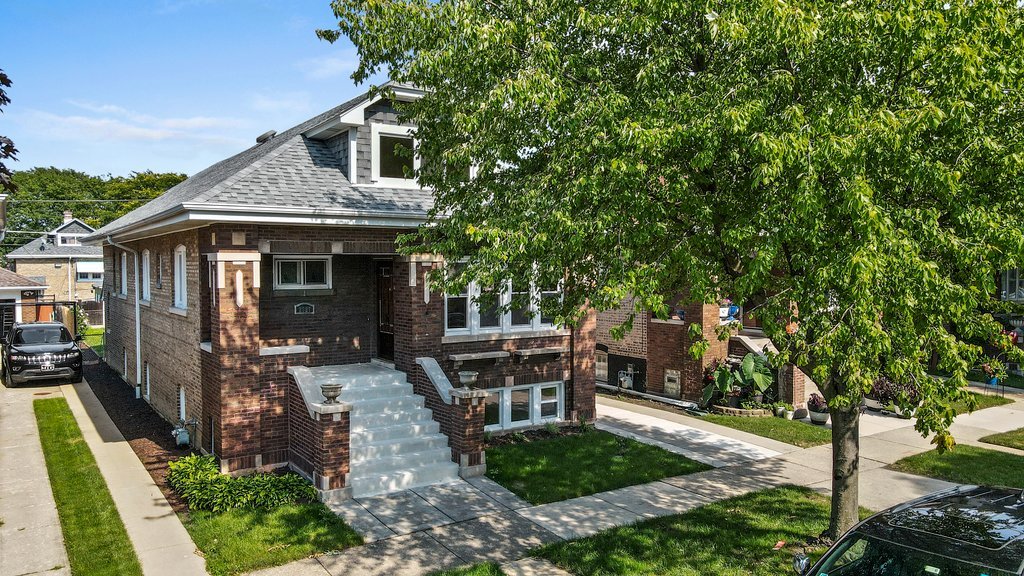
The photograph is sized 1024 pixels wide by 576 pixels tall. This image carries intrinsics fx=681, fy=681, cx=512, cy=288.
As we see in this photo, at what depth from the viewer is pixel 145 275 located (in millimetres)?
16562

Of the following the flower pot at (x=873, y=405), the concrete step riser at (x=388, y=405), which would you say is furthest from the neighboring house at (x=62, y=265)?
the flower pot at (x=873, y=405)

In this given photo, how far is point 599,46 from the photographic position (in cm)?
848

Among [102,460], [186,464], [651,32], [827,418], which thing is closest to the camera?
[651,32]

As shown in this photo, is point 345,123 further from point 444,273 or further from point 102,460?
point 102,460

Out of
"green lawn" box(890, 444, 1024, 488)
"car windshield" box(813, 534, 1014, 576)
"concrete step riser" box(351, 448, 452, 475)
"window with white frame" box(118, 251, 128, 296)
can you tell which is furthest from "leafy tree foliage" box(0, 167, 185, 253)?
"car windshield" box(813, 534, 1014, 576)

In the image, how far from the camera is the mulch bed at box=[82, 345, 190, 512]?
37.3ft

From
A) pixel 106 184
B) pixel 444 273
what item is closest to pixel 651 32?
pixel 444 273

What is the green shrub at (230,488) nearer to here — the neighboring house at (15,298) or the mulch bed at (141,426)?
the mulch bed at (141,426)

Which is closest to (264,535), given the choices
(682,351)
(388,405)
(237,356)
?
(237,356)

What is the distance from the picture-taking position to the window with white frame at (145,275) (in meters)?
16.2

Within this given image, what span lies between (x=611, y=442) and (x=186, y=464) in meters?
7.55

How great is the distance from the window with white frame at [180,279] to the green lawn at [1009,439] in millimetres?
16134

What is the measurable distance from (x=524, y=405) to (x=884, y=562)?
32.0ft

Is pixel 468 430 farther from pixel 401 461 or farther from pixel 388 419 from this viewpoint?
pixel 388 419
